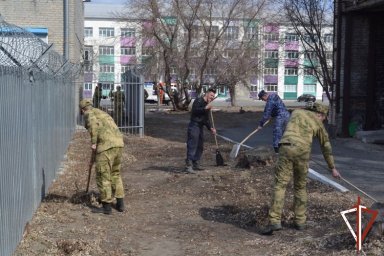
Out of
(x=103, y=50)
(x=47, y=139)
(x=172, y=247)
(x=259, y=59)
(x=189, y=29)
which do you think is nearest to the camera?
(x=172, y=247)

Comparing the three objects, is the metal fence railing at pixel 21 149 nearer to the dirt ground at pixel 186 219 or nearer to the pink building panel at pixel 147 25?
the dirt ground at pixel 186 219

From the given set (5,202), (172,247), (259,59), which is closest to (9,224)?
(5,202)

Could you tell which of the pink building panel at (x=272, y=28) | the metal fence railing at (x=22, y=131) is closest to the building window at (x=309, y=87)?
the pink building panel at (x=272, y=28)

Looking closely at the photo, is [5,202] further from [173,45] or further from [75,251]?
[173,45]

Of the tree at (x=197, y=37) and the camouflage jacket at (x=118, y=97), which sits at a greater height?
the tree at (x=197, y=37)

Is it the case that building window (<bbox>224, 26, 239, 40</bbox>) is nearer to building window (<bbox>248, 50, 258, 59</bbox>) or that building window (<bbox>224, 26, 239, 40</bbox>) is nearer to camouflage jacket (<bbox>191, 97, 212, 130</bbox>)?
building window (<bbox>248, 50, 258, 59</bbox>)

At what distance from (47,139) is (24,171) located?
8.92ft

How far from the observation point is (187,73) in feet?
115

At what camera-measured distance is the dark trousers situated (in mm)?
11172

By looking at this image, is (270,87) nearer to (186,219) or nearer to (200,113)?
(200,113)

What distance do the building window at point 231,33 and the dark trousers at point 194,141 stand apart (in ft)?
83.8

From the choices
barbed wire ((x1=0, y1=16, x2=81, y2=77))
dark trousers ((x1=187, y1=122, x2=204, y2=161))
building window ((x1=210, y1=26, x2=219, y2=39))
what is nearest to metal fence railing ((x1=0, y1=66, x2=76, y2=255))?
barbed wire ((x1=0, y1=16, x2=81, y2=77))

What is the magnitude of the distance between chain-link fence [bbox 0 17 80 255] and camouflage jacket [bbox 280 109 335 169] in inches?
118

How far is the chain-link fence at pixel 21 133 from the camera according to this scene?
510 centimetres
